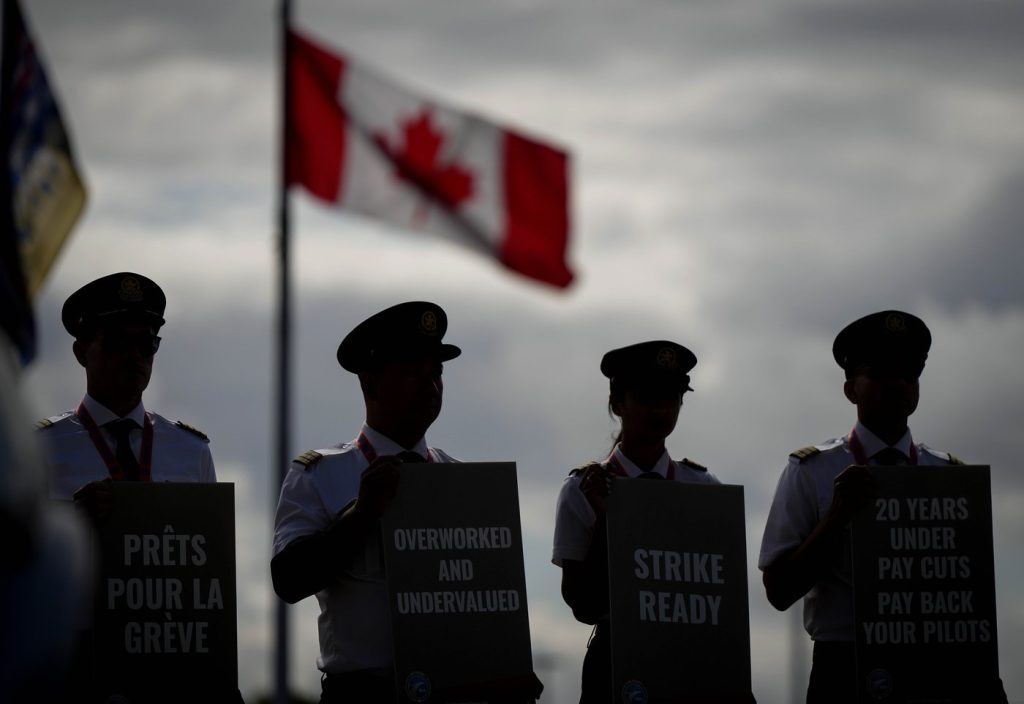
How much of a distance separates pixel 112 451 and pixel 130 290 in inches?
27.0

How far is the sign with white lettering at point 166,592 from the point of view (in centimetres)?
580

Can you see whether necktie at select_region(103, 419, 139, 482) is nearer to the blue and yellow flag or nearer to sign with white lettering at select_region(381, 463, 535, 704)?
sign with white lettering at select_region(381, 463, 535, 704)

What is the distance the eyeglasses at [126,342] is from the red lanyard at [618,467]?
2079mm

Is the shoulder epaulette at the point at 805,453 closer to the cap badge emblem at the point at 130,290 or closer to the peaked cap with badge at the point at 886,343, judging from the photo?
the peaked cap with badge at the point at 886,343

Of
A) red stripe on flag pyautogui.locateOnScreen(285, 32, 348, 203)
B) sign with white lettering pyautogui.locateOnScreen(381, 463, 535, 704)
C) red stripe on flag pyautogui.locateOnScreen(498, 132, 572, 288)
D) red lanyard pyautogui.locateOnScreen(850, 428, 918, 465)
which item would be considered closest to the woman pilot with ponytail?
sign with white lettering pyautogui.locateOnScreen(381, 463, 535, 704)

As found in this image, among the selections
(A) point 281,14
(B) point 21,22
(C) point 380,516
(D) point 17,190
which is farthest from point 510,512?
(A) point 281,14

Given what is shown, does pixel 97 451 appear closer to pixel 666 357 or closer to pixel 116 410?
pixel 116 410

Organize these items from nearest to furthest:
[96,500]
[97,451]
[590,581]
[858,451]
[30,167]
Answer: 1. [96,500]
2. [97,451]
3. [590,581]
4. [858,451]
5. [30,167]

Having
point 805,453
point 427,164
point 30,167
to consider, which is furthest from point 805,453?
point 427,164

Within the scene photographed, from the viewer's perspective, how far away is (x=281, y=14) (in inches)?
547

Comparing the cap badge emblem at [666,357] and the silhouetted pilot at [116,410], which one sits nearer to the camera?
the silhouetted pilot at [116,410]

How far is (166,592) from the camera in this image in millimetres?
5879

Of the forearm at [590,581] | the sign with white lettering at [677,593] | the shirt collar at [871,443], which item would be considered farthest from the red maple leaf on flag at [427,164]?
the sign with white lettering at [677,593]

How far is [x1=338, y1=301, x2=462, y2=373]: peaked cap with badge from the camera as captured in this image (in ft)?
20.6
